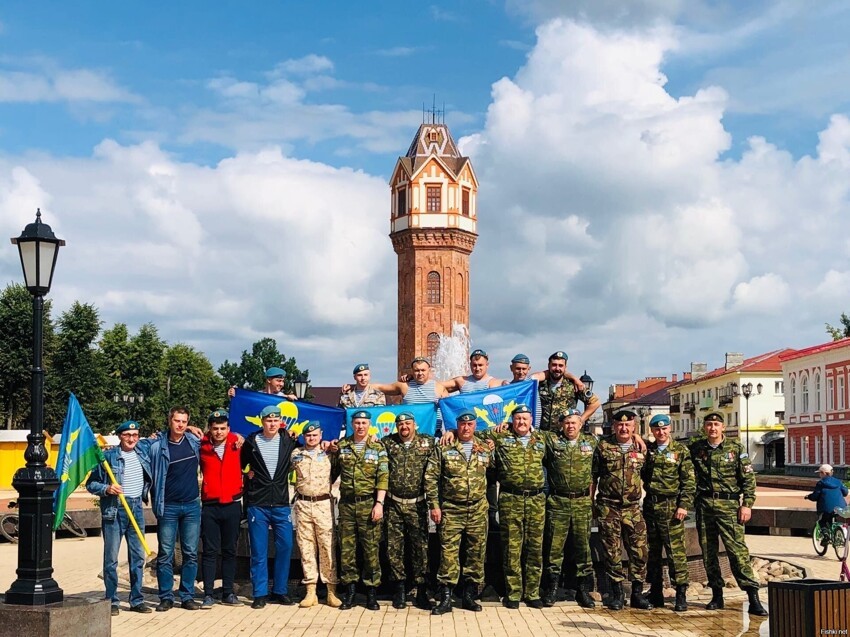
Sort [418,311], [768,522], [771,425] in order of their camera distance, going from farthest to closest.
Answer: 1. [771,425]
2. [418,311]
3. [768,522]

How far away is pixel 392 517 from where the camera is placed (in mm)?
9836

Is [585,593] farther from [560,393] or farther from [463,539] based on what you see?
[560,393]

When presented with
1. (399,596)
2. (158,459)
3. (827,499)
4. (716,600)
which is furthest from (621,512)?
(827,499)

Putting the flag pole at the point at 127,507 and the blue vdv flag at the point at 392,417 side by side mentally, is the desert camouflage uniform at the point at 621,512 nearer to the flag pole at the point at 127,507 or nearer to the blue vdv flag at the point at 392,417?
the blue vdv flag at the point at 392,417

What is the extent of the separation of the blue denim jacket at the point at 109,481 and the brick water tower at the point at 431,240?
2448 inches

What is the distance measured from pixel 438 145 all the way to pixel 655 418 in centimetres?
7153

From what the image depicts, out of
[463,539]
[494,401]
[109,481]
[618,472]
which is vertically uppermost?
[494,401]

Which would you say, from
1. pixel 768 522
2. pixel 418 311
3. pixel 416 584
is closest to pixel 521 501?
pixel 416 584

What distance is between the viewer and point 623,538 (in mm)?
9805

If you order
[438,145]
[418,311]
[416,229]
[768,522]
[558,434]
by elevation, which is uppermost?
[438,145]

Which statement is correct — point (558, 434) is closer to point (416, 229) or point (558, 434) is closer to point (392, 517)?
point (392, 517)

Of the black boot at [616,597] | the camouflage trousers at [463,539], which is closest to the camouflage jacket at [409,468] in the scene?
the camouflage trousers at [463,539]

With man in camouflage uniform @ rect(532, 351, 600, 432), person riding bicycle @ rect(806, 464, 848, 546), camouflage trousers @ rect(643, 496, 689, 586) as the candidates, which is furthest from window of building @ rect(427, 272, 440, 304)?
camouflage trousers @ rect(643, 496, 689, 586)

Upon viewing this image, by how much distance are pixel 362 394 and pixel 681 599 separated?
13.2 ft
